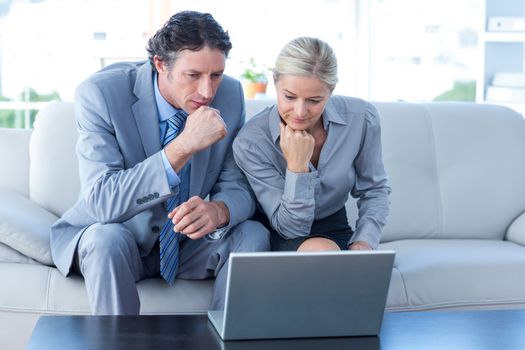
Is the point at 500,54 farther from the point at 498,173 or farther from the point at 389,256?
the point at 389,256

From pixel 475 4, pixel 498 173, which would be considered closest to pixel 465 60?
pixel 475 4

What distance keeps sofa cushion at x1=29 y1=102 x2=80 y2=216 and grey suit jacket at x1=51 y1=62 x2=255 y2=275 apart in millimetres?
334

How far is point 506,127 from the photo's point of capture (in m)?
2.99

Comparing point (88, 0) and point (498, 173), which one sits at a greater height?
point (88, 0)

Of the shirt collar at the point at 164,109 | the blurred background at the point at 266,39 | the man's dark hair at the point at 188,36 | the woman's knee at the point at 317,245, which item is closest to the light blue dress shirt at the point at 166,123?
the shirt collar at the point at 164,109

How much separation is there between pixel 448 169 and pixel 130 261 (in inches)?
50.5

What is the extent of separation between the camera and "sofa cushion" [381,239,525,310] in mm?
2348

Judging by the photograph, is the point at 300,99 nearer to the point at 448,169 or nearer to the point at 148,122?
the point at 148,122

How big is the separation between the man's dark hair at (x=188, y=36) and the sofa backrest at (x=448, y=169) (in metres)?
0.62

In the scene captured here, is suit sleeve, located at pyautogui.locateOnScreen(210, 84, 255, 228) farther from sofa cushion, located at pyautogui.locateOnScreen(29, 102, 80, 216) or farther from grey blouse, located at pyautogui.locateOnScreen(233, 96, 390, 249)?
sofa cushion, located at pyautogui.locateOnScreen(29, 102, 80, 216)

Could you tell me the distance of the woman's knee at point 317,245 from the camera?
6.91 feet

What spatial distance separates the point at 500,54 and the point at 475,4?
696 millimetres

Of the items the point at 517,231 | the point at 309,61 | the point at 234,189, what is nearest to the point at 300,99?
the point at 309,61

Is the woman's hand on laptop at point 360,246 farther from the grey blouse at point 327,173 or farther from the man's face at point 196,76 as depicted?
the man's face at point 196,76
